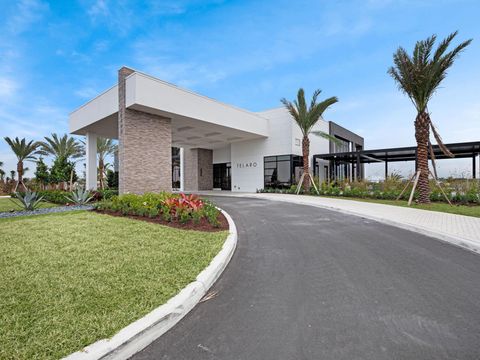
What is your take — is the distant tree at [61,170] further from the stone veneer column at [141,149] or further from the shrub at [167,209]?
the shrub at [167,209]

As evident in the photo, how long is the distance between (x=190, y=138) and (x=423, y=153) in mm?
16977

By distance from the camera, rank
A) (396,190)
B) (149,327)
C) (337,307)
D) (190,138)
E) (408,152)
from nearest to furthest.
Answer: (149,327)
(337,307)
(396,190)
(190,138)
(408,152)

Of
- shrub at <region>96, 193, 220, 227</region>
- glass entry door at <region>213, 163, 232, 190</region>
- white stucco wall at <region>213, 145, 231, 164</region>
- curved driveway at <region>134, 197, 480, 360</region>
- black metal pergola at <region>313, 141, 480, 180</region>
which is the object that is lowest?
curved driveway at <region>134, 197, 480, 360</region>

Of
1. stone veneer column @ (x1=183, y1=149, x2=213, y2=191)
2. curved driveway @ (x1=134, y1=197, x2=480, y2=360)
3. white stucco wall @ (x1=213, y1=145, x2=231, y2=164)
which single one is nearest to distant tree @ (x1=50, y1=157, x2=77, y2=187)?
stone veneer column @ (x1=183, y1=149, x2=213, y2=191)

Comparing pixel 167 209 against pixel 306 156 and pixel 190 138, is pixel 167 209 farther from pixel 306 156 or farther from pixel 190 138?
pixel 190 138

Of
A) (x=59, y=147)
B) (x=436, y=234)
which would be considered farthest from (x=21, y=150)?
(x=436, y=234)

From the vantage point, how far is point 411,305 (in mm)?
2945

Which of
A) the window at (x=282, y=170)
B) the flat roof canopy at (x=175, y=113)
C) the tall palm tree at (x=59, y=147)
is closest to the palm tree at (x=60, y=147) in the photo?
the tall palm tree at (x=59, y=147)

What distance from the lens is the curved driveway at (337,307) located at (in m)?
2.21

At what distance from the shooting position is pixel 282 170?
20828mm

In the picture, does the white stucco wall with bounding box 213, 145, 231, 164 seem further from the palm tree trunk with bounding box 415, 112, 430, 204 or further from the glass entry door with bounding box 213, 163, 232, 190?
the palm tree trunk with bounding box 415, 112, 430, 204

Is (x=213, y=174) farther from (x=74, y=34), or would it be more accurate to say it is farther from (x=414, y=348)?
(x=414, y=348)

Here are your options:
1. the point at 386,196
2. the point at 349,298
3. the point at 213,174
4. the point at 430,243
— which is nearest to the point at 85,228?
the point at 349,298

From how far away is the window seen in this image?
20.4 metres
